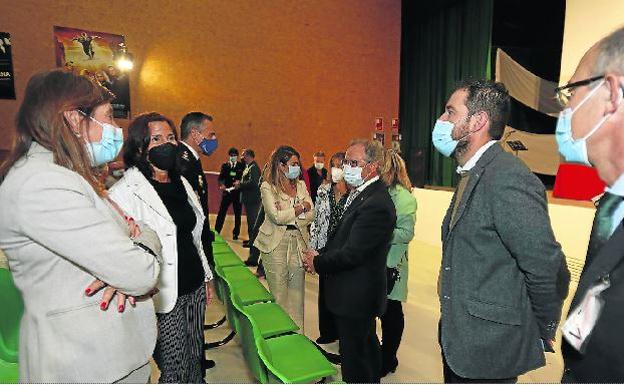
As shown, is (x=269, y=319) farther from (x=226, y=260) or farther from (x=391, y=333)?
(x=226, y=260)

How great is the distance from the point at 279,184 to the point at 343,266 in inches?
47.8

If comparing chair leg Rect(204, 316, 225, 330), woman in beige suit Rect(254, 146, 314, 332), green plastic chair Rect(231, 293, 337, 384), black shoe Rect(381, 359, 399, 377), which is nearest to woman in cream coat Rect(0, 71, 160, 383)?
green plastic chair Rect(231, 293, 337, 384)

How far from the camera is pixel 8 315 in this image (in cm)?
152

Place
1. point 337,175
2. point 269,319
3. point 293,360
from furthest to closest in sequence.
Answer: point 337,175
point 269,319
point 293,360

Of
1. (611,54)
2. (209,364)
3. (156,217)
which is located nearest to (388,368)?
(209,364)

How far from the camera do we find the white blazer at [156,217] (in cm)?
165

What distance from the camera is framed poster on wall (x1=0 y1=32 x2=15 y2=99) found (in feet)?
22.4

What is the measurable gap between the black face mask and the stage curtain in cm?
944

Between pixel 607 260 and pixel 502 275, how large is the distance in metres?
0.54

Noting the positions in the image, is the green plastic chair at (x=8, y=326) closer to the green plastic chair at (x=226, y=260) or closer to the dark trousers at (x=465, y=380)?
the green plastic chair at (x=226, y=260)

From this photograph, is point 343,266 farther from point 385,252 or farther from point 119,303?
point 119,303

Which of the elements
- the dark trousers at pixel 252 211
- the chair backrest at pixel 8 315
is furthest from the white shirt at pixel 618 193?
the dark trousers at pixel 252 211

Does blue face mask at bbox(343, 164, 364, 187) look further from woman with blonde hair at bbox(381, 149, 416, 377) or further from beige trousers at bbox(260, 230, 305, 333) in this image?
beige trousers at bbox(260, 230, 305, 333)

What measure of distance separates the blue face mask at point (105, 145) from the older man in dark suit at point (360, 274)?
3.53ft
